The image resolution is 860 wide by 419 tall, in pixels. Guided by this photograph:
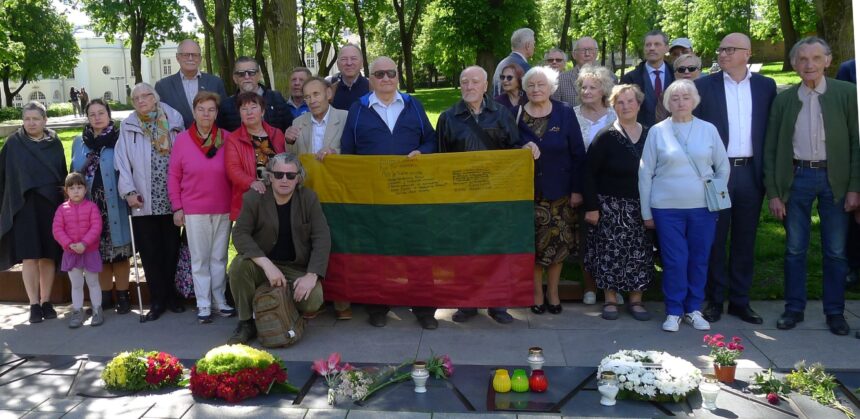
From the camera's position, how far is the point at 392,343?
6.18m

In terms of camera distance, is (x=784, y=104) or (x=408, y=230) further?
(x=408, y=230)

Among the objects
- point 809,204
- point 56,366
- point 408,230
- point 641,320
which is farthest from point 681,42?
point 56,366

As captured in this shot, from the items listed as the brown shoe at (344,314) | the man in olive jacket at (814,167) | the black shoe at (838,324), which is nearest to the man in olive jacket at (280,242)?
the brown shoe at (344,314)

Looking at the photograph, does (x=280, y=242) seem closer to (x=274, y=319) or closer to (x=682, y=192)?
(x=274, y=319)

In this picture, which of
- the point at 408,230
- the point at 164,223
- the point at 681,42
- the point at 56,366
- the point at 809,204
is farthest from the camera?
the point at 681,42

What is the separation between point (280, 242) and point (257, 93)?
142 cm

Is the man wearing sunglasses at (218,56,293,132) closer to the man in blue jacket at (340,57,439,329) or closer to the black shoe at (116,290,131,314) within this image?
the man in blue jacket at (340,57,439,329)

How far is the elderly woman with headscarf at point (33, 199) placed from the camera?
6.98 m

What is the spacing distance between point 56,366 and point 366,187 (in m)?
2.84

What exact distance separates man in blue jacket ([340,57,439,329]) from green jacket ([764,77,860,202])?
2.91 m

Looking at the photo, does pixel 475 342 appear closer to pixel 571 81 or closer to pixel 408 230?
pixel 408 230

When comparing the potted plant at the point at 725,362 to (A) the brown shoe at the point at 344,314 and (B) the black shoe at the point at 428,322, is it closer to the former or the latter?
(B) the black shoe at the point at 428,322

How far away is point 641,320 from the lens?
257 inches

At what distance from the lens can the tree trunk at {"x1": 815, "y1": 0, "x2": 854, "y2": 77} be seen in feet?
38.4
